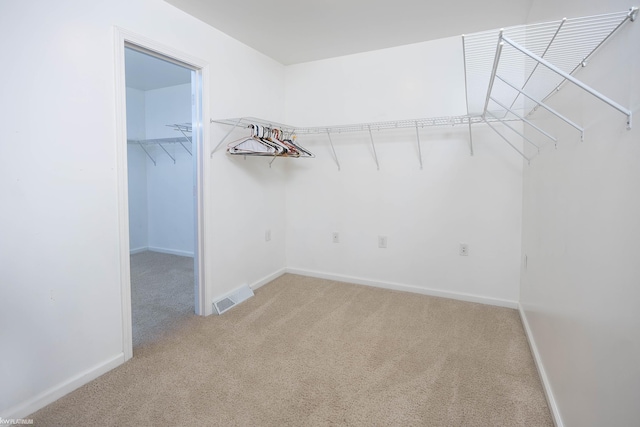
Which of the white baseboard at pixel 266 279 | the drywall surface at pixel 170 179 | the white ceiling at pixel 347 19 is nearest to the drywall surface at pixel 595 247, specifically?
the white ceiling at pixel 347 19

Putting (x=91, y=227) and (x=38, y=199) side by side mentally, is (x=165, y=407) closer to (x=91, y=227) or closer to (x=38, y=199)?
(x=91, y=227)

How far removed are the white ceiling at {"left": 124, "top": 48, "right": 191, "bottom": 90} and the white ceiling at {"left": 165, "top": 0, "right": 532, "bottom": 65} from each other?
1060 mm

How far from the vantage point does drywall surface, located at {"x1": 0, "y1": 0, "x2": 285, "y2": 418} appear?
1507 mm

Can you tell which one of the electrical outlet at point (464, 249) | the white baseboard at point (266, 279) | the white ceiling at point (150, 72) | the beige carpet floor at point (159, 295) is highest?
the white ceiling at point (150, 72)

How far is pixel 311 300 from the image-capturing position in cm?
299

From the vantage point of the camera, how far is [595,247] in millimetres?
1194

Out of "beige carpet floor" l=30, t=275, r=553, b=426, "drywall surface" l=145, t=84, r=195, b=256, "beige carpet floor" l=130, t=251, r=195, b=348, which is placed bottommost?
"beige carpet floor" l=30, t=275, r=553, b=426

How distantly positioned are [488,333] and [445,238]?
3.03 feet

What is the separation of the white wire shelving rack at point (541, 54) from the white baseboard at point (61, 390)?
248 cm

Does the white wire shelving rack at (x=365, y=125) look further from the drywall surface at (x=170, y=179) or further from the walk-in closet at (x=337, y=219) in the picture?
the drywall surface at (x=170, y=179)

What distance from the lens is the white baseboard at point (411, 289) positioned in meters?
2.87

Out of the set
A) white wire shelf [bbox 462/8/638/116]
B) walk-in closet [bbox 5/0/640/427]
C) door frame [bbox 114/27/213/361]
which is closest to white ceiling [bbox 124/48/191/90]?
walk-in closet [bbox 5/0/640/427]

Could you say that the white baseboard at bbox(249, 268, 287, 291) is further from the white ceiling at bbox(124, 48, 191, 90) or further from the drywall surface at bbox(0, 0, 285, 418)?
the white ceiling at bbox(124, 48, 191, 90)

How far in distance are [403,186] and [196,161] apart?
190cm
